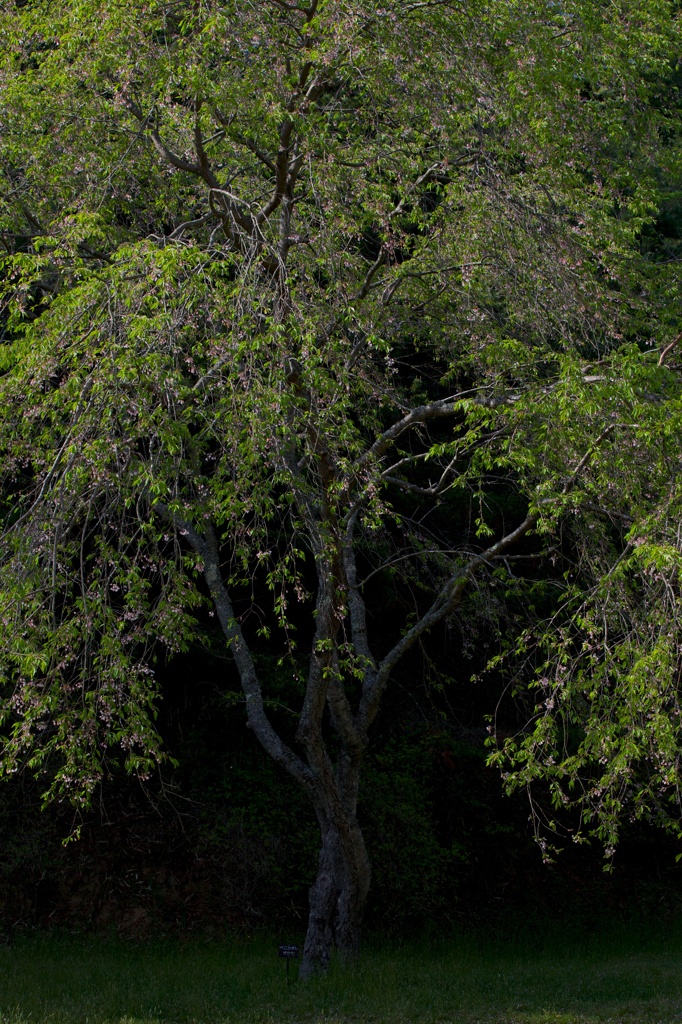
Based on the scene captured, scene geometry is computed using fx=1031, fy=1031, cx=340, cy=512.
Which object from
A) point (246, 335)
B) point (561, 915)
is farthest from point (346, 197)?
point (561, 915)

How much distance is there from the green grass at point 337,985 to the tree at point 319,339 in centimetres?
74

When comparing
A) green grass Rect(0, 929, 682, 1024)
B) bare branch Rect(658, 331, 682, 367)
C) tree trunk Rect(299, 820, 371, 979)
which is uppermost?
bare branch Rect(658, 331, 682, 367)

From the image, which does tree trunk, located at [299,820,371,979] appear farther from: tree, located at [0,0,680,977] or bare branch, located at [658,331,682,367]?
bare branch, located at [658,331,682,367]

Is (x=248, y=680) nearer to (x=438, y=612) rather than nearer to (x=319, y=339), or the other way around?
(x=438, y=612)

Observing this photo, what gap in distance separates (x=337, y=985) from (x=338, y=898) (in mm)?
893

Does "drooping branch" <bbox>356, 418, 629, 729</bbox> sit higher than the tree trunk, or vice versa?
"drooping branch" <bbox>356, 418, 629, 729</bbox>

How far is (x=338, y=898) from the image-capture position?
910 cm

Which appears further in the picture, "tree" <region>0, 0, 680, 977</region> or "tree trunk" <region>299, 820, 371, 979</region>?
"tree trunk" <region>299, 820, 371, 979</region>

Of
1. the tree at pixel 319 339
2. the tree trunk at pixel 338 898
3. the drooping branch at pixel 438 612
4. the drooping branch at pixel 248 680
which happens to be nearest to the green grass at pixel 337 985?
the tree trunk at pixel 338 898

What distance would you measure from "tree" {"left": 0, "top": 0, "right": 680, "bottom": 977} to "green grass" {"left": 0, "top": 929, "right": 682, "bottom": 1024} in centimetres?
74

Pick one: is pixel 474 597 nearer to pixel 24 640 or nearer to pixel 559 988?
pixel 559 988

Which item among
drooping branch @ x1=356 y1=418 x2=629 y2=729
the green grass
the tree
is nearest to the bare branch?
the tree

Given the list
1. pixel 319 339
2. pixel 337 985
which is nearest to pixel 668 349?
pixel 319 339

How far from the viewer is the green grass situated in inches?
298
